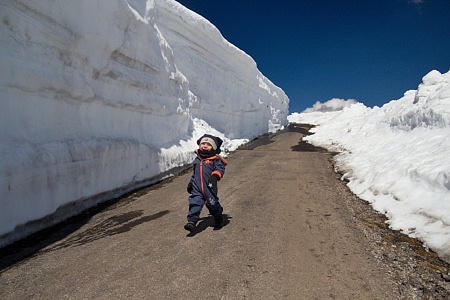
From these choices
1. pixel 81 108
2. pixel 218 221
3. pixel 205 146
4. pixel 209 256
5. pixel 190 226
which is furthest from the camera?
pixel 81 108

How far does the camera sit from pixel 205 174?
15.0 ft

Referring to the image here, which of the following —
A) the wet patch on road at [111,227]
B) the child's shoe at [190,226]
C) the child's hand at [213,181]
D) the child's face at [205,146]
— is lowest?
the wet patch on road at [111,227]

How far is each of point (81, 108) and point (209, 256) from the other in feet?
14.0

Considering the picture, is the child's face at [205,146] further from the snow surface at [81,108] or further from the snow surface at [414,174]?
the snow surface at [414,174]

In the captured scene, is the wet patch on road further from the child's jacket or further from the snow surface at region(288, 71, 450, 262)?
the snow surface at region(288, 71, 450, 262)

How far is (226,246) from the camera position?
3779mm

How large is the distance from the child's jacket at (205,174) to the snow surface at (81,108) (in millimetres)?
2338

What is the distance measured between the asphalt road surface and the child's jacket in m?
0.51

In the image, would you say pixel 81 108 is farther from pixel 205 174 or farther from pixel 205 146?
pixel 205 174

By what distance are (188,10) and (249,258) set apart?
13.7m

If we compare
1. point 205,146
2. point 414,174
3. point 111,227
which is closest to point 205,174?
point 205,146

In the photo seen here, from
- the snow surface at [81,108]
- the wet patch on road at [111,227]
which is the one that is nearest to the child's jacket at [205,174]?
the wet patch on road at [111,227]

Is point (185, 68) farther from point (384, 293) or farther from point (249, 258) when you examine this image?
point (384, 293)

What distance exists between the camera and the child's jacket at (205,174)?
450 centimetres
